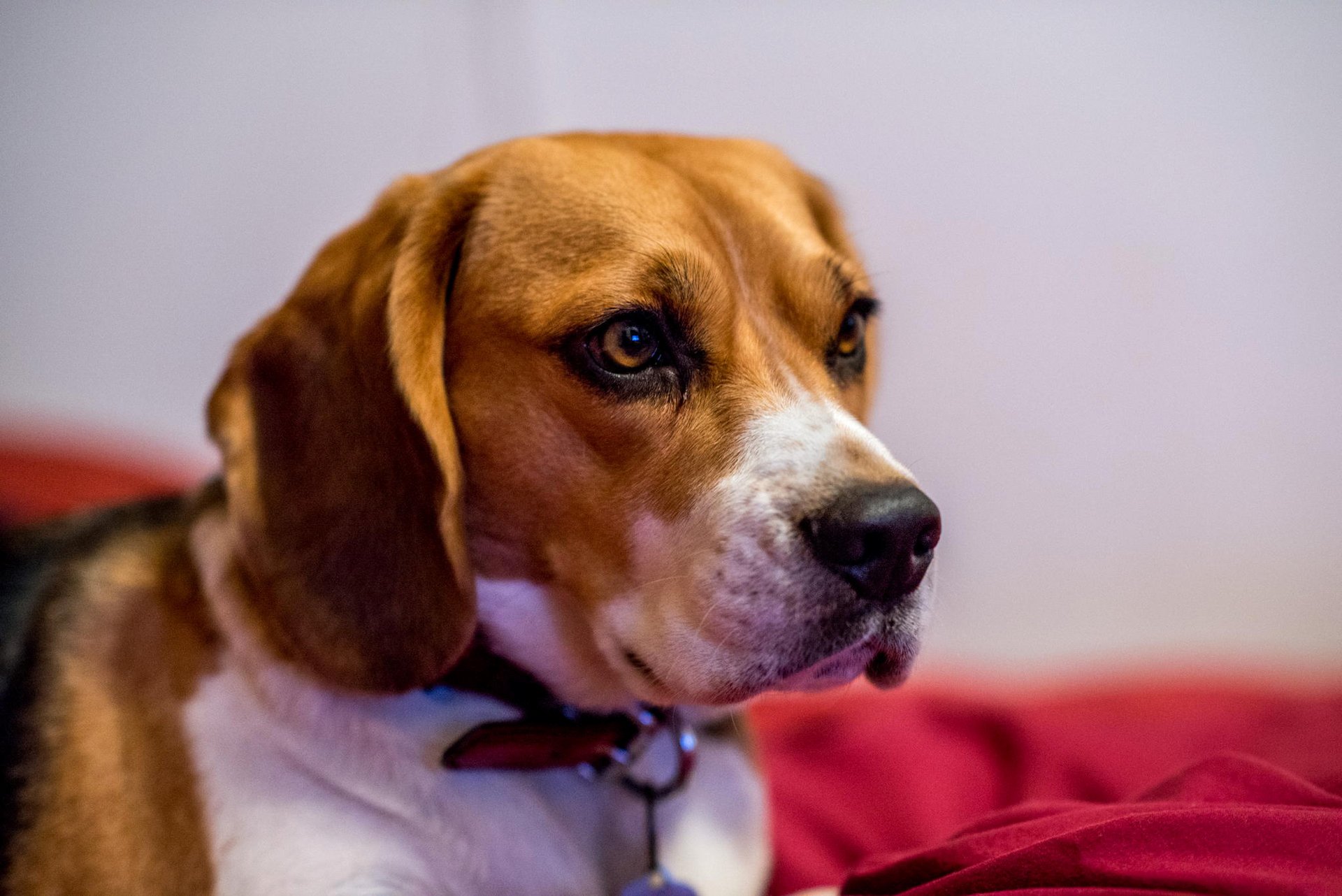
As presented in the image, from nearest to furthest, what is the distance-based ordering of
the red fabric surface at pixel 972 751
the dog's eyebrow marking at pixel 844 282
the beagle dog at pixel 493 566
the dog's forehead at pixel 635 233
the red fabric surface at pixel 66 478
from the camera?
the beagle dog at pixel 493 566, the dog's forehead at pixel 635 233, the dog's eyebrow marking at pixel 844 282, the red fabric surface at pixel 972 751, the red fabric surface at pixel 66 478

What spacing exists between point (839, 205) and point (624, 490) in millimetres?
893

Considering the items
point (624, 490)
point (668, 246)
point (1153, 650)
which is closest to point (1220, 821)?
point (624, 490)

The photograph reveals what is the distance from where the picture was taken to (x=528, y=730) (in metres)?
1.40

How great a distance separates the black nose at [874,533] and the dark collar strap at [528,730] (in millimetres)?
463

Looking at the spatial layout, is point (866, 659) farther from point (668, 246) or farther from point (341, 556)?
point (341, 556)

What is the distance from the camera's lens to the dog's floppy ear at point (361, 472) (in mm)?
1361

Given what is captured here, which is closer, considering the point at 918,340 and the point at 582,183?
the point at 582,183

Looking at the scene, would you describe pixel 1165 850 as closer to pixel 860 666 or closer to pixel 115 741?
pixel 860 666

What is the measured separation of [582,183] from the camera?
4.86 ft

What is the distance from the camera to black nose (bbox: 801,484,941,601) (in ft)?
3.89

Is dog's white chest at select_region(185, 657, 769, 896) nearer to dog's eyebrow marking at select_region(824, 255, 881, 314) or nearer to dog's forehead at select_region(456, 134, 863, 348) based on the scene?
dog's forehead at select_region(456, 134, 863, 348)

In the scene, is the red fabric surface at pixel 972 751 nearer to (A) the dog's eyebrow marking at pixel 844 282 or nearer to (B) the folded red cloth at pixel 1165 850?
(B) the folded red cloth at pixel 1165 850

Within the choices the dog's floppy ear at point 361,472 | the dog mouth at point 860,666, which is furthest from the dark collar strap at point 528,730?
the dog mouth at point 860,666

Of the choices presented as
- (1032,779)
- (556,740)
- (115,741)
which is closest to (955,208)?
(1032,779)
